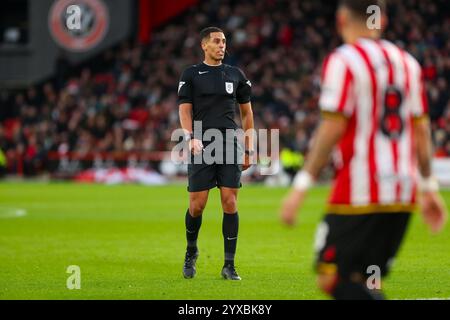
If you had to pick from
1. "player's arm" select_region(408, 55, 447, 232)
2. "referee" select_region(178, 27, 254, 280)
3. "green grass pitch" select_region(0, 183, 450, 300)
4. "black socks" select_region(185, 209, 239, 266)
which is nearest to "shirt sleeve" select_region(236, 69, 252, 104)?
"referee" select_region(178, 27, 254, 280)

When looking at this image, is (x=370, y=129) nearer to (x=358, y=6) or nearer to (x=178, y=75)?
(x=358, y=6)

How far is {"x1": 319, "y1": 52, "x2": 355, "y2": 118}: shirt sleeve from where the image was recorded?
5.55 metres

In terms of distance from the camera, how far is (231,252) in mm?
10062

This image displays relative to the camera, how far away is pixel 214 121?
1014 centimetres

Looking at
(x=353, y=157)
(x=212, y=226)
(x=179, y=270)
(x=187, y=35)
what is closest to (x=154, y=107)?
(x=187, y=35)

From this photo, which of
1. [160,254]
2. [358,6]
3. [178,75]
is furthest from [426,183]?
[178,75]

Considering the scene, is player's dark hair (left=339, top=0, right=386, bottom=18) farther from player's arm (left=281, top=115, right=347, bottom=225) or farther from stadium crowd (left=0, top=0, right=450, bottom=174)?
stadium crowd (left=0, top=0, right=450, bottom=174)

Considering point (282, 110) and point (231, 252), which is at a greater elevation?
point (282, 110)

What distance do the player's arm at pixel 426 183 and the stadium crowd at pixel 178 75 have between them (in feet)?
86.7

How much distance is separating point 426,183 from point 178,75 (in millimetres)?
32069

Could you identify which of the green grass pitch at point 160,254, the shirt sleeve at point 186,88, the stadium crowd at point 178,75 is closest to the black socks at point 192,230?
the green grass pitch at point 160,254
